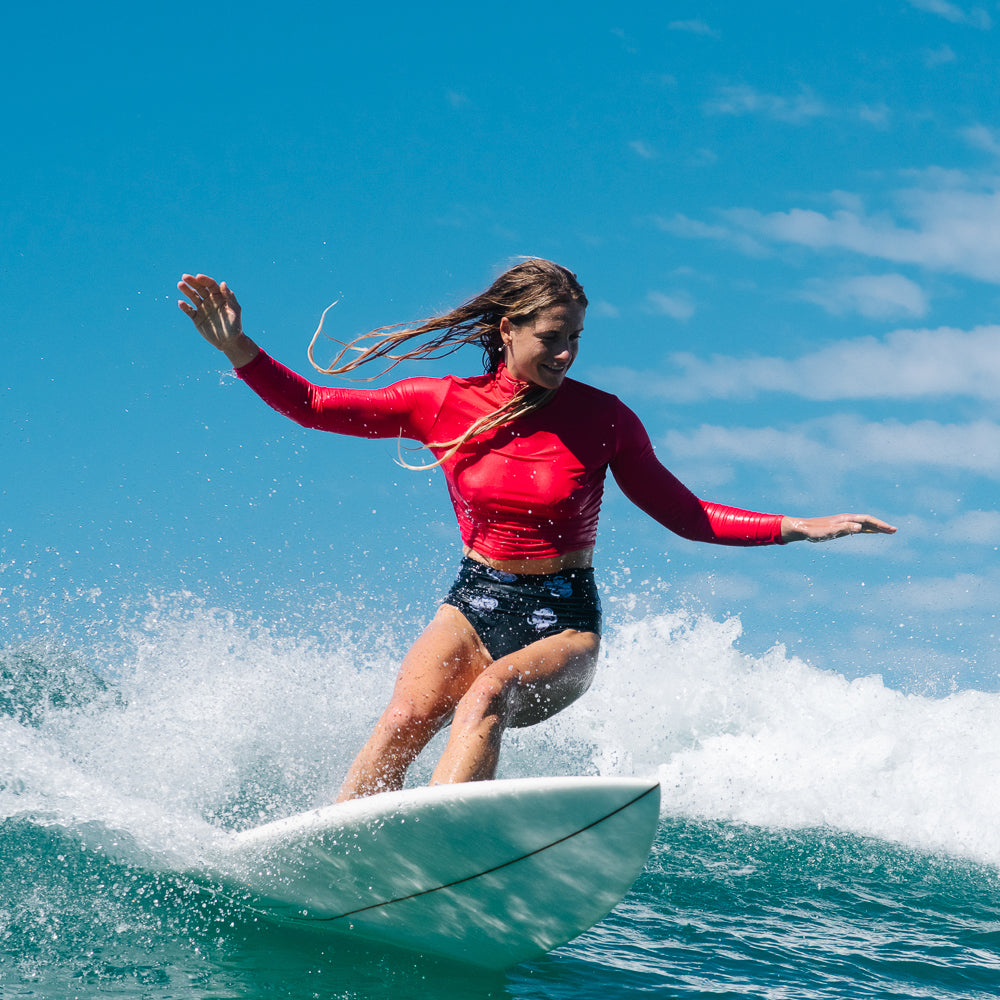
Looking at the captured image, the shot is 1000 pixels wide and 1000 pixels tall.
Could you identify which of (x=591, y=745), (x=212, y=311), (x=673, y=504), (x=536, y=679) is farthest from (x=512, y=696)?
(x=591, y=745)

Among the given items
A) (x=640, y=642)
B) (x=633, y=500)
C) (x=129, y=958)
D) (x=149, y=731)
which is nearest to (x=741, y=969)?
(x=633, y=500)

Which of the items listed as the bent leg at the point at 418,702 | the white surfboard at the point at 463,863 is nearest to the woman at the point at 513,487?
the bent leg at the point at 418,702

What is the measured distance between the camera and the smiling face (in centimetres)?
410

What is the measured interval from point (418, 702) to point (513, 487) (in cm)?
100

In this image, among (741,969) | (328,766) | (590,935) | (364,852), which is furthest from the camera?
(328,766)

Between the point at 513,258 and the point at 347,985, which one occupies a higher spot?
the point at 513,258

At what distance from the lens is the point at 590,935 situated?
4.39 meters

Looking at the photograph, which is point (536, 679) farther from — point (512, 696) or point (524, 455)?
point (524, 455)

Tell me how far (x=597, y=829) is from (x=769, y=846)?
3747 mm

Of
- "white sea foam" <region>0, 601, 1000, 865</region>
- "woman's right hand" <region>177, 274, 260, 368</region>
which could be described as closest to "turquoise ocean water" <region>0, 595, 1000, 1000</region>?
"white sea foam" <region>0, 601, 1000, 865</region>

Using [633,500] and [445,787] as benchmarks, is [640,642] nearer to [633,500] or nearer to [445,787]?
[633,500]

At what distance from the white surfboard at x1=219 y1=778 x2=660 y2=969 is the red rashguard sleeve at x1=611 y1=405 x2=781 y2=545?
59.0 inches

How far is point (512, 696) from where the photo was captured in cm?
377

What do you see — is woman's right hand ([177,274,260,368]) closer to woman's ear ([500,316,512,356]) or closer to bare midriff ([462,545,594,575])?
woman's ear ([500,316,512,356])
